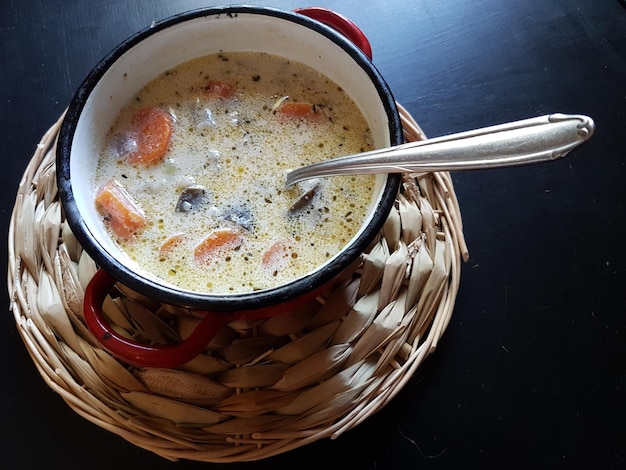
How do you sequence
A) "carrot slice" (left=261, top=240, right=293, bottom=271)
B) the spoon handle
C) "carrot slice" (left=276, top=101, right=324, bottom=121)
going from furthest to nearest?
1. "carrot slice" (left=276, top=101, right=324, bottom=121)
2. "carrot slice" (left=261, top=240, right=293, bottom=271)
3. the spoon handle

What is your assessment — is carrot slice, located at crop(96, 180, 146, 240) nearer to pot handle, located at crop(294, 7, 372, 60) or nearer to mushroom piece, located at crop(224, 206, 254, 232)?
mushroom piece, located at crop(224, 206, 254, 232)

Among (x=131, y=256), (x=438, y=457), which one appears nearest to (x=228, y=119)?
(x=131, y=256)

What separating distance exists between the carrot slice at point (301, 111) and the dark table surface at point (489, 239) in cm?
26

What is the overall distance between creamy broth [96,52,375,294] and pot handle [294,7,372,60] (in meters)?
0.06

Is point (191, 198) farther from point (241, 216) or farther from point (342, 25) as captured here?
point (342, 25)

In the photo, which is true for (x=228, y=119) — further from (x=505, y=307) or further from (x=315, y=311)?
(x=505, y=307)

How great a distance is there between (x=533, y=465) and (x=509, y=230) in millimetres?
335

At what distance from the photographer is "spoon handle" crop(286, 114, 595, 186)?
0.68m

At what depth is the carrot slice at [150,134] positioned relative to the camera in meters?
0.89

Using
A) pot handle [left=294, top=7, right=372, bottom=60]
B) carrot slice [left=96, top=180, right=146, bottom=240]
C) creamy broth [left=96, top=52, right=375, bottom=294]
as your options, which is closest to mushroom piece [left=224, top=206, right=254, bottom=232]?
creamy broth [left=96, top=52, right=375, bottom=294]

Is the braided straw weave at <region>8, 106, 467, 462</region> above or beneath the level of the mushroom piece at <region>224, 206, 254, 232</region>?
beneath

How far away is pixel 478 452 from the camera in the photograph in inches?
35.8

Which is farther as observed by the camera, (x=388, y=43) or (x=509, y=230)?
(x=388, y=43)

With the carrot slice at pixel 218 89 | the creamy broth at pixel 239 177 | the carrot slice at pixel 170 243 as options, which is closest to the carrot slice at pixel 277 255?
the creamy broth at pixel 239 177
